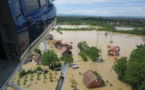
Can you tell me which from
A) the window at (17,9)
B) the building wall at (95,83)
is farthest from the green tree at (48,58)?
the window at (17,9)

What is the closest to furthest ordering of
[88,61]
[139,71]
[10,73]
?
[10,73] → [139,71] → [88,61]

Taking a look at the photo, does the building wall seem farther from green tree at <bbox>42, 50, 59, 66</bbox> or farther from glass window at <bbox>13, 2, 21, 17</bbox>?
glass window at <bbox>13, 2, 21, 17</bbox>

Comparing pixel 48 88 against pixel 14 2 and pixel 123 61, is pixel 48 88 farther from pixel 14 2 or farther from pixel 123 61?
pixel 14 2

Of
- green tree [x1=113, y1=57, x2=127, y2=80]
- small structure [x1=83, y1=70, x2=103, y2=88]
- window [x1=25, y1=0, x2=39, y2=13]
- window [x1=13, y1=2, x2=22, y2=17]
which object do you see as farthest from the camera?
green tree [x1=113, y1=57, x2=127, y2=80]

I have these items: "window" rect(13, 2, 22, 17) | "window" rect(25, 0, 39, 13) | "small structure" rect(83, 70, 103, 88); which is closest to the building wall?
"small structure" rect(83, 70, 103, 88)

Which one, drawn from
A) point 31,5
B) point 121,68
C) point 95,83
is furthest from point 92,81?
point 31,5

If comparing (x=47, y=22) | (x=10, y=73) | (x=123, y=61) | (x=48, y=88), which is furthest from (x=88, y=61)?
(x=10, y=73)

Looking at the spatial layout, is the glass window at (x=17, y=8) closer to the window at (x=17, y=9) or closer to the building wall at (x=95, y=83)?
the window at (x=17, y=9)

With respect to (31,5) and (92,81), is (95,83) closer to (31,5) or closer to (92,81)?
(92,81)
